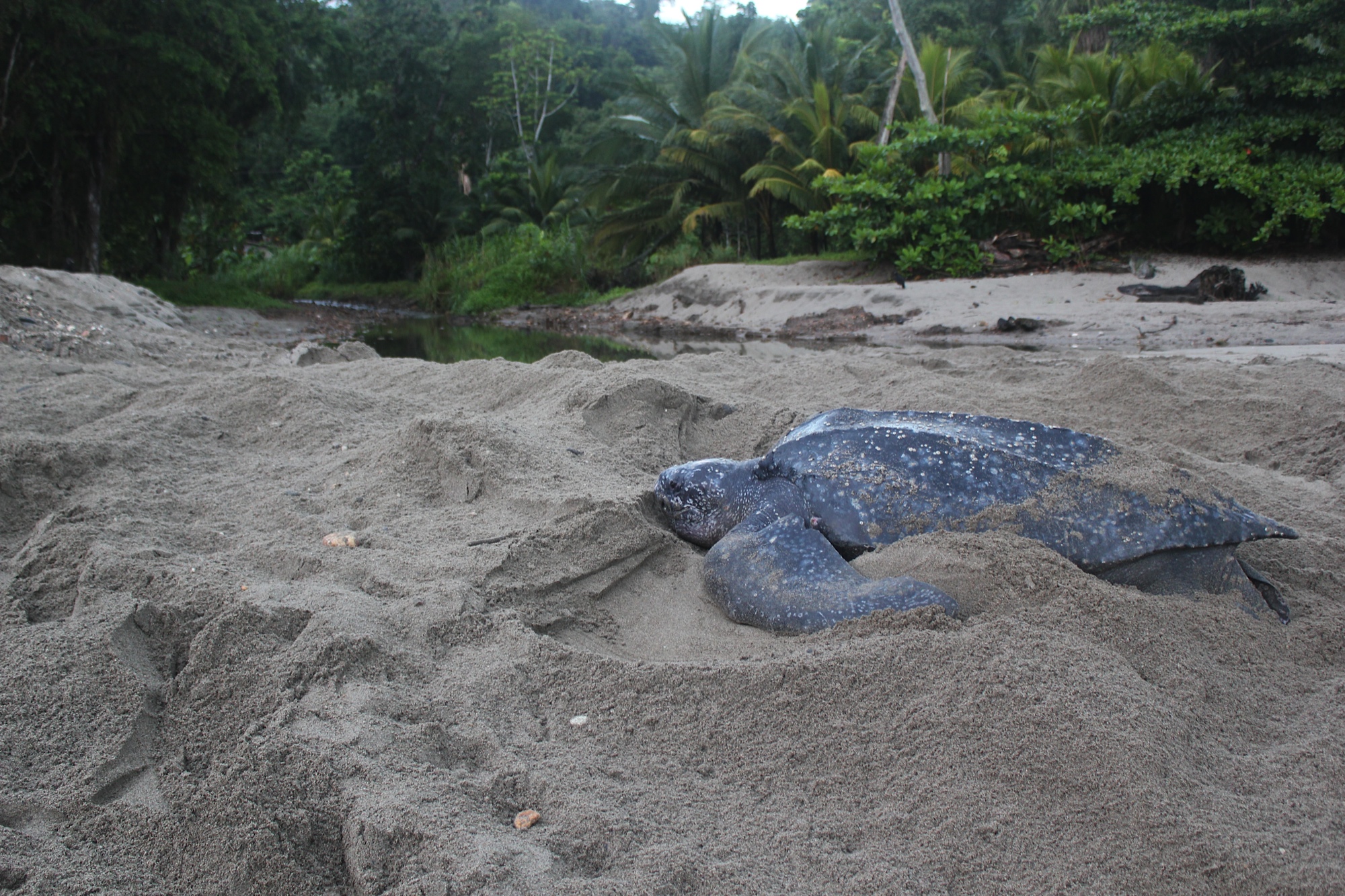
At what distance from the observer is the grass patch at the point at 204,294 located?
42.1ft

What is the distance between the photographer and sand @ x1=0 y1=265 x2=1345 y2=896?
114 cm

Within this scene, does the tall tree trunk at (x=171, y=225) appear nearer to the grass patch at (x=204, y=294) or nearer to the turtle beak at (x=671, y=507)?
the grass patch at (x=204, y=294)

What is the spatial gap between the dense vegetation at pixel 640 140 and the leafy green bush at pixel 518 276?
0.08 m

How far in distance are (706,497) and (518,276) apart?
1490 cm

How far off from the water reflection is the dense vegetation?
4387mm

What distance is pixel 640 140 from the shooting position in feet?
62.8

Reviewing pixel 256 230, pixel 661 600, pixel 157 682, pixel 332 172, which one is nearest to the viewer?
pixel 157 682

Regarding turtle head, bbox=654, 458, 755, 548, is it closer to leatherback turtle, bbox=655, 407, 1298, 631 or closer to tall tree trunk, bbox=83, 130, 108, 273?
leatherback turtle, bbox=655, 407, 1298, 631

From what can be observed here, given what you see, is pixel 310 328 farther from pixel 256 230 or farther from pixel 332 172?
pixel 256 230

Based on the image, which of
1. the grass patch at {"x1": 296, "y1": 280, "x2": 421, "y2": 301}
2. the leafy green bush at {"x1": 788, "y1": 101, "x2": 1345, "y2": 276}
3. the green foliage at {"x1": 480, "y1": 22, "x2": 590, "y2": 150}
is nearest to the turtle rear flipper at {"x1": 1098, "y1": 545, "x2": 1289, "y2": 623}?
the leafy green bush at {"x1": 788, "y1": 101, "x2": 1345, "y2": 276}

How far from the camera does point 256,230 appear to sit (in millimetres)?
29609

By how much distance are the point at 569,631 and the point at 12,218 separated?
53.6 feet

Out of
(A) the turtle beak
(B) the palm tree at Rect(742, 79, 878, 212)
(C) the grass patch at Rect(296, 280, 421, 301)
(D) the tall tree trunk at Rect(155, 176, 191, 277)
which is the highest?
(B) the palm tree at Rect(742, 79, 878, 212)

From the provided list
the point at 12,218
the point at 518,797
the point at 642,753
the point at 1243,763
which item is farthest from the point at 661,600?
the point at 12,218
